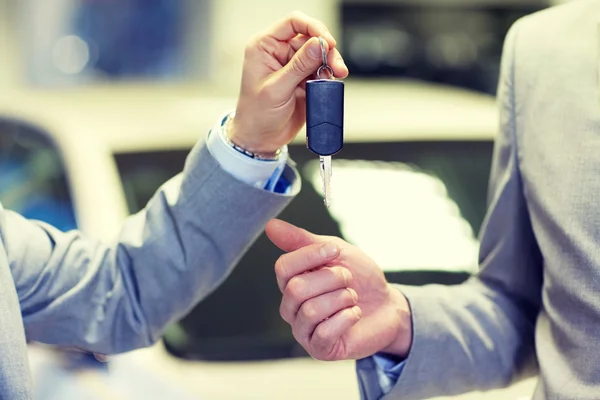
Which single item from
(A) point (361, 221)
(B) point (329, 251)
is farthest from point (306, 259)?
(A) point (361, 221)

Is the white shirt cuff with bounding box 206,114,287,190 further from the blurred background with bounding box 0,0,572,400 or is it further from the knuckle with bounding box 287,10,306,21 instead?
the blurred background with bounding box 0,0,572,400

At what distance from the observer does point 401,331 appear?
1.14 meters

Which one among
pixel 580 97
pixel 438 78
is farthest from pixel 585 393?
pixel 438 78

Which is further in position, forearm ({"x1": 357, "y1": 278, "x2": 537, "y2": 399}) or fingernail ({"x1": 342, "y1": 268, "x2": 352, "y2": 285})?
forearm ({"x1": 357, "y1": 278, "x2": 537, "y2": 399})

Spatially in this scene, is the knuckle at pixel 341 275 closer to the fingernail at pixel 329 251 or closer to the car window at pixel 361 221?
the fingernail at pixel 329 251

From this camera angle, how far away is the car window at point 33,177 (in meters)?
1.80

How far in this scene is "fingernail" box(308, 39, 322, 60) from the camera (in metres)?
0.97

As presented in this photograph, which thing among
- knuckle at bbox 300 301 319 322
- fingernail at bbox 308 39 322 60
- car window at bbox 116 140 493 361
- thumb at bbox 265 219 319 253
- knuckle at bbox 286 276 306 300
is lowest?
car window at bbox 116 140 493 361

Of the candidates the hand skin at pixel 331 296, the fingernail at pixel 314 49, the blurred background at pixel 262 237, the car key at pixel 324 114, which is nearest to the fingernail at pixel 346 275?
the hand skin at pixel 331 296

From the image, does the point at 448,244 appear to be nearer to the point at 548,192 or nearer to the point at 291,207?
the point at 291,207

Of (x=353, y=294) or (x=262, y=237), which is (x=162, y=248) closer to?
(x=353, y=294)

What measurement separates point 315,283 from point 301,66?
0.24m

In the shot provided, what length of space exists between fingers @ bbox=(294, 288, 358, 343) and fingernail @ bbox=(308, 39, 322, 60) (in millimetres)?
258

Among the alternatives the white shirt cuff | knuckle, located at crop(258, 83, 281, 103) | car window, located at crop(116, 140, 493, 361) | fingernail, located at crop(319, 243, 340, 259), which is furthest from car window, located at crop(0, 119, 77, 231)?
fingernail, located at crop(319, 243, 340, 259)
